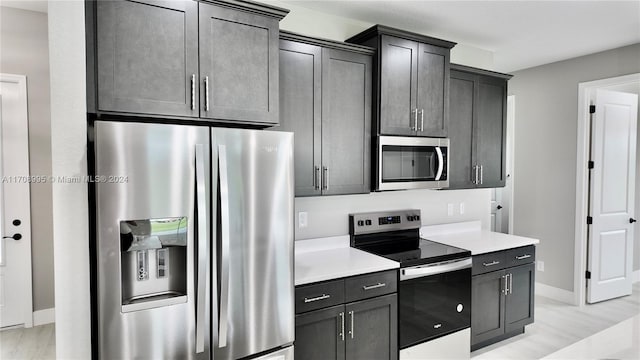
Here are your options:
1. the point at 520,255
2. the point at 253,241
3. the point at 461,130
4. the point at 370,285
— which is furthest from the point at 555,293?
the point at 253,241

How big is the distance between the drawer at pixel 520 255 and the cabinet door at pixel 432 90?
3.87 feet

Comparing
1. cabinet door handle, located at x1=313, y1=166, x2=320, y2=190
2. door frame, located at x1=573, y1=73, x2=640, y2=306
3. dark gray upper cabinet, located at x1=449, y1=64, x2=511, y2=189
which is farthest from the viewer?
door frame, located at x1=573, y1=73, x2=640, y2=306

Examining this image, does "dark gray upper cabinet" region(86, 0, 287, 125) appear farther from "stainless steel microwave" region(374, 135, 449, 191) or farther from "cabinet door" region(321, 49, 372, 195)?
"stainless steel microwave" region(374, 135, 449, 191)

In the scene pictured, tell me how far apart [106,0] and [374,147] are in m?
1.86

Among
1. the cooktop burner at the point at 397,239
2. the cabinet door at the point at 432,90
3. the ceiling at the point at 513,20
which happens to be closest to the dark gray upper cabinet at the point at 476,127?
the cabinet door at the point at 432,90

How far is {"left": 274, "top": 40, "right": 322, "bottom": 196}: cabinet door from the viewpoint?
8.09 feet

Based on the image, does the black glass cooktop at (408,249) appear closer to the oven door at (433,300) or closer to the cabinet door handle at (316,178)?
the oven door at (433,300)

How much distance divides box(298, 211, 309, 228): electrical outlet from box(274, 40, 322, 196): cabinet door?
33 cm

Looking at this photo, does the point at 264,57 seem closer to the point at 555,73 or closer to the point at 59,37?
the point at 59,37

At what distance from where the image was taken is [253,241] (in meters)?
1.89

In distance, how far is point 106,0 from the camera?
1.72 m

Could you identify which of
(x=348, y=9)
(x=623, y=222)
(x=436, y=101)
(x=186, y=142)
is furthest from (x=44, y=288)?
(x=623, y=222)

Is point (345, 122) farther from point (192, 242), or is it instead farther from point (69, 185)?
point (69, 185)

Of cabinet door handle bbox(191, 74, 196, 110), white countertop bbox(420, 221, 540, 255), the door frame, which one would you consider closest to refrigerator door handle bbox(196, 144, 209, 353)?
cabinet door handle bbox(191, 74, 196, 110)
